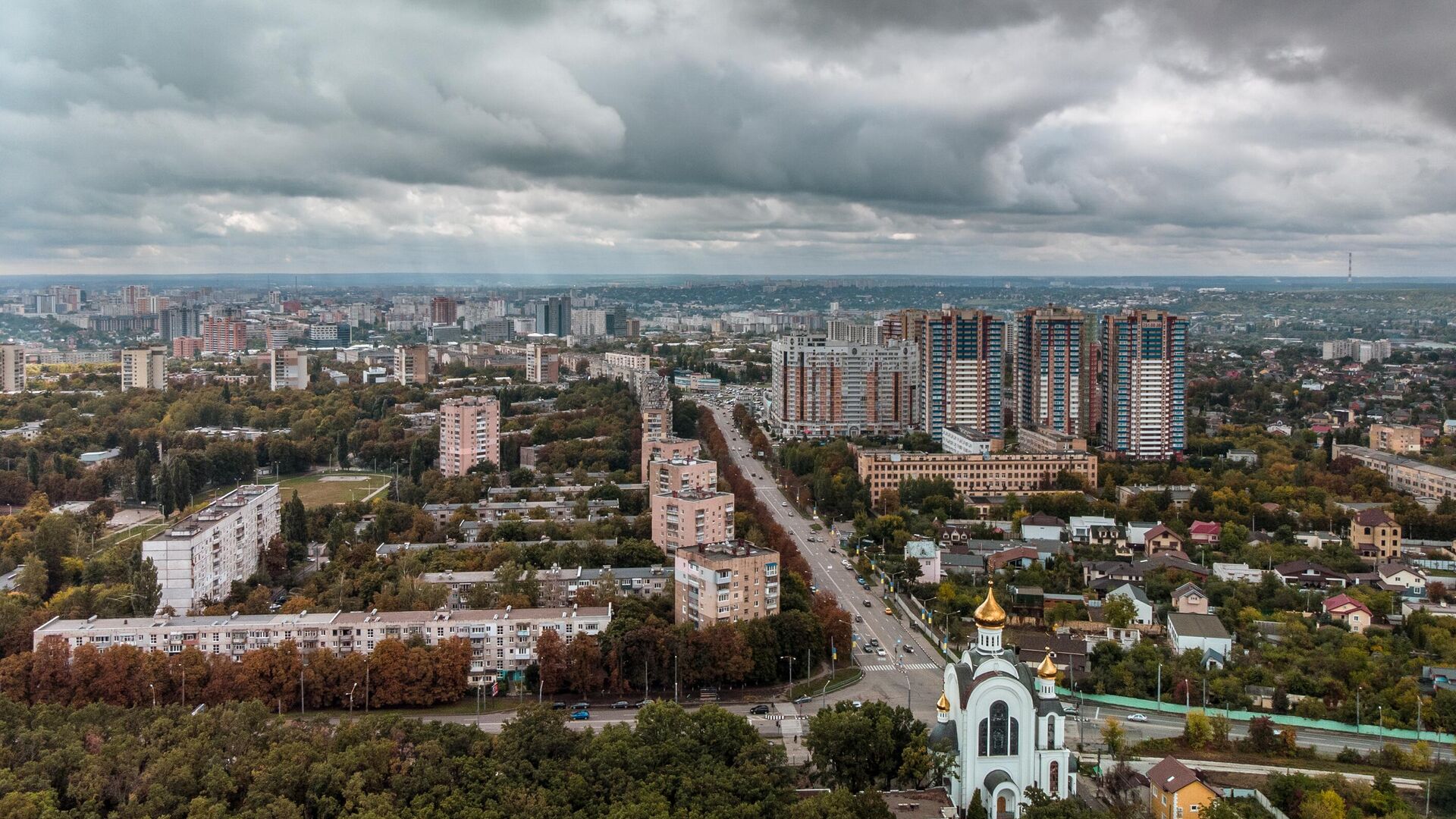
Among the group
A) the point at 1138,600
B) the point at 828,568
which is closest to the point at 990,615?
the point at 1138,600

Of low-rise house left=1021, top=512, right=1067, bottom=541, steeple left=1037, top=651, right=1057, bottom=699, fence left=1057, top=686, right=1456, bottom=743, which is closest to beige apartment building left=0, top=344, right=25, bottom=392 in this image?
low-rise house left=1021, top=512, right=1067, bottom=541

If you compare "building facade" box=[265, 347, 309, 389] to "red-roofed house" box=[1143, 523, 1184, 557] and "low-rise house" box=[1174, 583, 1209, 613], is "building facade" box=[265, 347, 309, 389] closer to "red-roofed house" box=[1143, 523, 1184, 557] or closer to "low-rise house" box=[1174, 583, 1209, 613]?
"red-roofed house" box=[1143, 523, 1184, 557]

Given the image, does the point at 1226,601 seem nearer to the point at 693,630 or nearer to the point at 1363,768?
the point at 1363,768

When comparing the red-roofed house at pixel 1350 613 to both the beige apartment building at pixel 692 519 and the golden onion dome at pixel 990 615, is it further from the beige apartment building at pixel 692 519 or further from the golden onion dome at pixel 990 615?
the beige apartment building at pixel 692 519

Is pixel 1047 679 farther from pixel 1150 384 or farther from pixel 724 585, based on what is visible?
pixel 1150 384

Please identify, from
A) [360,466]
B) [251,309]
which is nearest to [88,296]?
[251,309]

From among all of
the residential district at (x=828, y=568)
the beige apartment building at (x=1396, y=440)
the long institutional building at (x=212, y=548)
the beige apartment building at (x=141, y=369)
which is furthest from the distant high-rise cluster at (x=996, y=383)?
the beige apartment building at (x=141, y=369)
